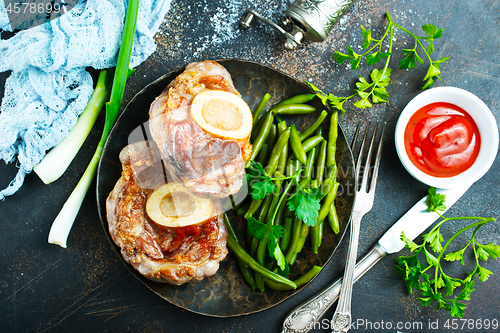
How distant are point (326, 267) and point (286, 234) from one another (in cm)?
63

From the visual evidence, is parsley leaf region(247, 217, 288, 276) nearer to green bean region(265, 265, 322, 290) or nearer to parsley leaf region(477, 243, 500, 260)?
green bean region(265, 265, 322, 290)

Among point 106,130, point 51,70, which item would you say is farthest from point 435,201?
point 51,70

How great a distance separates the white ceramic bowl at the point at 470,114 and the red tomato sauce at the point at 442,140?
4 centimetres

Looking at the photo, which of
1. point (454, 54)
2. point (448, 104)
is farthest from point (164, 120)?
point (454, 54)

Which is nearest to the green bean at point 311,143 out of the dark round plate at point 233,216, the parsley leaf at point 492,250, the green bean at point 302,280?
the dark round plate at point 233,216

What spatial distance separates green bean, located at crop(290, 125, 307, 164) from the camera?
242cm

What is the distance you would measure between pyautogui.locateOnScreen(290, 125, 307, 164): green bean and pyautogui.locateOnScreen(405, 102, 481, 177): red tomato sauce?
36.6 inches

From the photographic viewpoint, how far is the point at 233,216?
2600mm

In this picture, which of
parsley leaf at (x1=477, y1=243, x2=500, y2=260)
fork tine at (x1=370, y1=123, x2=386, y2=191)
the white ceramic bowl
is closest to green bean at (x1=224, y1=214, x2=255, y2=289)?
fork tine at (x1=370, y1=123, x2=386, y2=191)

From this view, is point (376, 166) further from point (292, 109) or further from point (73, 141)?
point (73, 141)

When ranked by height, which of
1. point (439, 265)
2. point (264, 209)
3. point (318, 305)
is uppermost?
point (439, 265)

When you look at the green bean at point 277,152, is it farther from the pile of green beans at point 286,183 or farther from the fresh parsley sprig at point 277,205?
the fresh parsley sprig at point 277,205

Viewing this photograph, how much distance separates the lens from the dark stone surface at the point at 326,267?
2.62m

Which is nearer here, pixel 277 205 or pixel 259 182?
pixel 259 182
